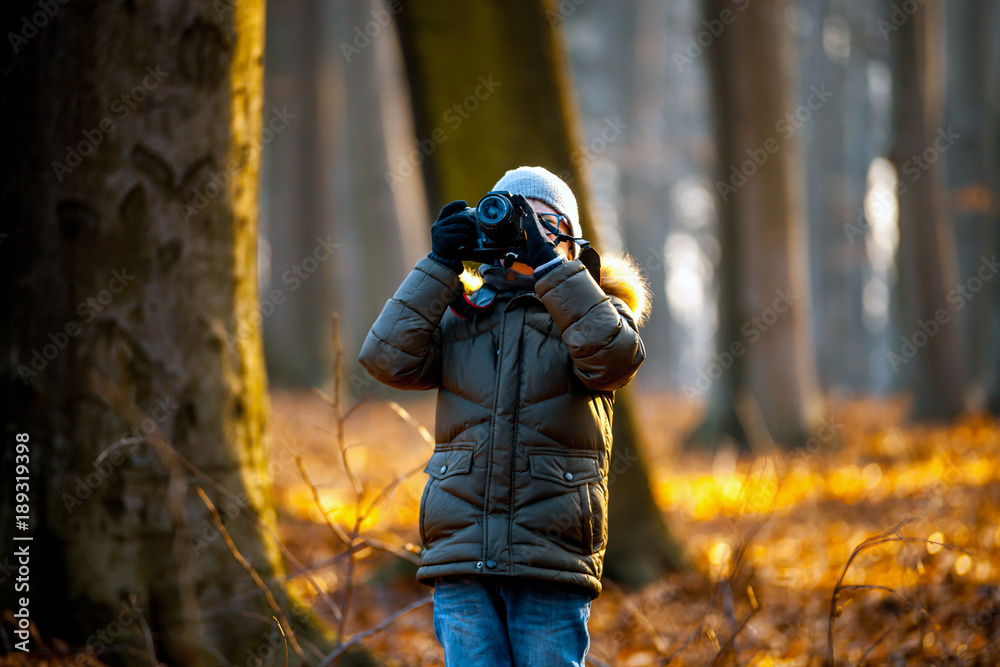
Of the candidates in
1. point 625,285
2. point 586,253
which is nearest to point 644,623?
point 625,285

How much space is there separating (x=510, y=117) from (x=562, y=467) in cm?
319

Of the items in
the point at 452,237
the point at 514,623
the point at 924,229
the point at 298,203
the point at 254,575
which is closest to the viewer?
the point at 514,623

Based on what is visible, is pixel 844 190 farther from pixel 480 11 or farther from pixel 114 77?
pixel 114 77

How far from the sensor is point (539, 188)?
8.26 ft

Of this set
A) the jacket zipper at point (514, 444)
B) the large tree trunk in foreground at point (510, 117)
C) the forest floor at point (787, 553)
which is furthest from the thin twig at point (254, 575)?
the large tree trunk in foreground at point (510, 117)

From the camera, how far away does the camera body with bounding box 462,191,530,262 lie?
2.31 m

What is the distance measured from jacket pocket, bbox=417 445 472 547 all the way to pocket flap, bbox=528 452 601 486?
194 mm

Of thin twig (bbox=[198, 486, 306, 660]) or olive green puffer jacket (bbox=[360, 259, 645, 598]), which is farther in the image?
thin twig (bbox=[198, 486, 306, 660])

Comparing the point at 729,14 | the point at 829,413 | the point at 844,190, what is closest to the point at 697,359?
the point at 844,190

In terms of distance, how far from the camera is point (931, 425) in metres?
10.2

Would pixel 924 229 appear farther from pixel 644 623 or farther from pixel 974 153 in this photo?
pixel 644 623

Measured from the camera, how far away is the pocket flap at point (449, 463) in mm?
2334

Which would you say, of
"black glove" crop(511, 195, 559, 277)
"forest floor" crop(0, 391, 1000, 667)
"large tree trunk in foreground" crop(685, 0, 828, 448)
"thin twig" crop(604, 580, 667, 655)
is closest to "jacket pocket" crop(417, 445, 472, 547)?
"forest floor" crop(0, 391, 1000, 667)

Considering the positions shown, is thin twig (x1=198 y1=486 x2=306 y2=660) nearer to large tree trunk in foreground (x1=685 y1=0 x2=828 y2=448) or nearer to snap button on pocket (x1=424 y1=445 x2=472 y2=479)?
snap button on pocket (x1=424 y1=445 x2=472 y2=479)
